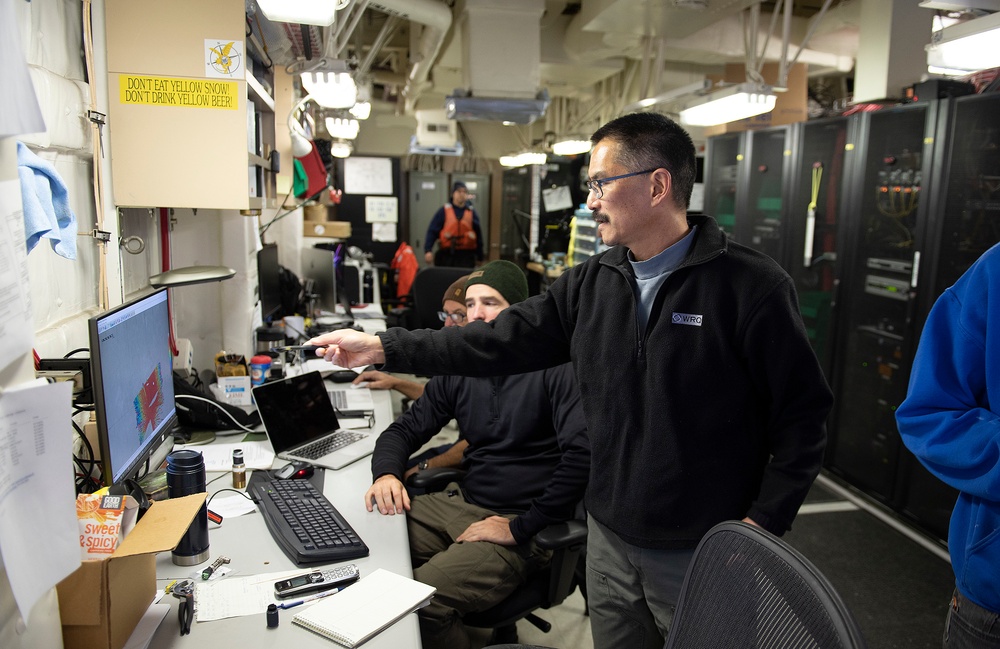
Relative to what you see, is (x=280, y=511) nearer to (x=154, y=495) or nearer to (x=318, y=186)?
(x=154, y=495)

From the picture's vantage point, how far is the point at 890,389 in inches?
137

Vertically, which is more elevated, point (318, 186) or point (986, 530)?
point (318, 186)

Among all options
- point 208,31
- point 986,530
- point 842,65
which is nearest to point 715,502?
point 986,530

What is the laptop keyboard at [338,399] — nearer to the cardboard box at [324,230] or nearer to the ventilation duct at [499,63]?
the ventilation duct at [499,63]

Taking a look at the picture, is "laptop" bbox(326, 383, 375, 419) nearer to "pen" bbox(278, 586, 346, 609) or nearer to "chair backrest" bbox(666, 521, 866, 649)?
"pen" bbox(278, 586, 346, 609)

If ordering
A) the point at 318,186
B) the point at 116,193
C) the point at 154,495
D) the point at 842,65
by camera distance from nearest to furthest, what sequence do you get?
the point at 154,495, the point at 116,193, the point at 318,186, the point at 842,65

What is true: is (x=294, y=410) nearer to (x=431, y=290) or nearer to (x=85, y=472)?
(x=85, y=472)

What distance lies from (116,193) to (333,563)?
127 cm

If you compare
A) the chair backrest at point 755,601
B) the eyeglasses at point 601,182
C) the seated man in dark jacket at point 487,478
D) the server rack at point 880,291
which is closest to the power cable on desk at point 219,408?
the seated man in dark jacket at point 487,478

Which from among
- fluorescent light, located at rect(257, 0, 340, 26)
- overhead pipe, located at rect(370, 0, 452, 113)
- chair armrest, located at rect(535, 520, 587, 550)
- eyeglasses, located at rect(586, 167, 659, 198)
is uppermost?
overhead pipe, located at rect(370, 0, 452, 113)

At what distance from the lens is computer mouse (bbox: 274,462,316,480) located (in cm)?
198

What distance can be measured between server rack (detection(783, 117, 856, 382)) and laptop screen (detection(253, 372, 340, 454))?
282 cm

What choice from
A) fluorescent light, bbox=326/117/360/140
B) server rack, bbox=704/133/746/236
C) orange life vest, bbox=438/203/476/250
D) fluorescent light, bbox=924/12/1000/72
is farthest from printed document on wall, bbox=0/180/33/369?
orange life vest, bbox=438/203/476/250

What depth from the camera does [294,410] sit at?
2.27 meters
